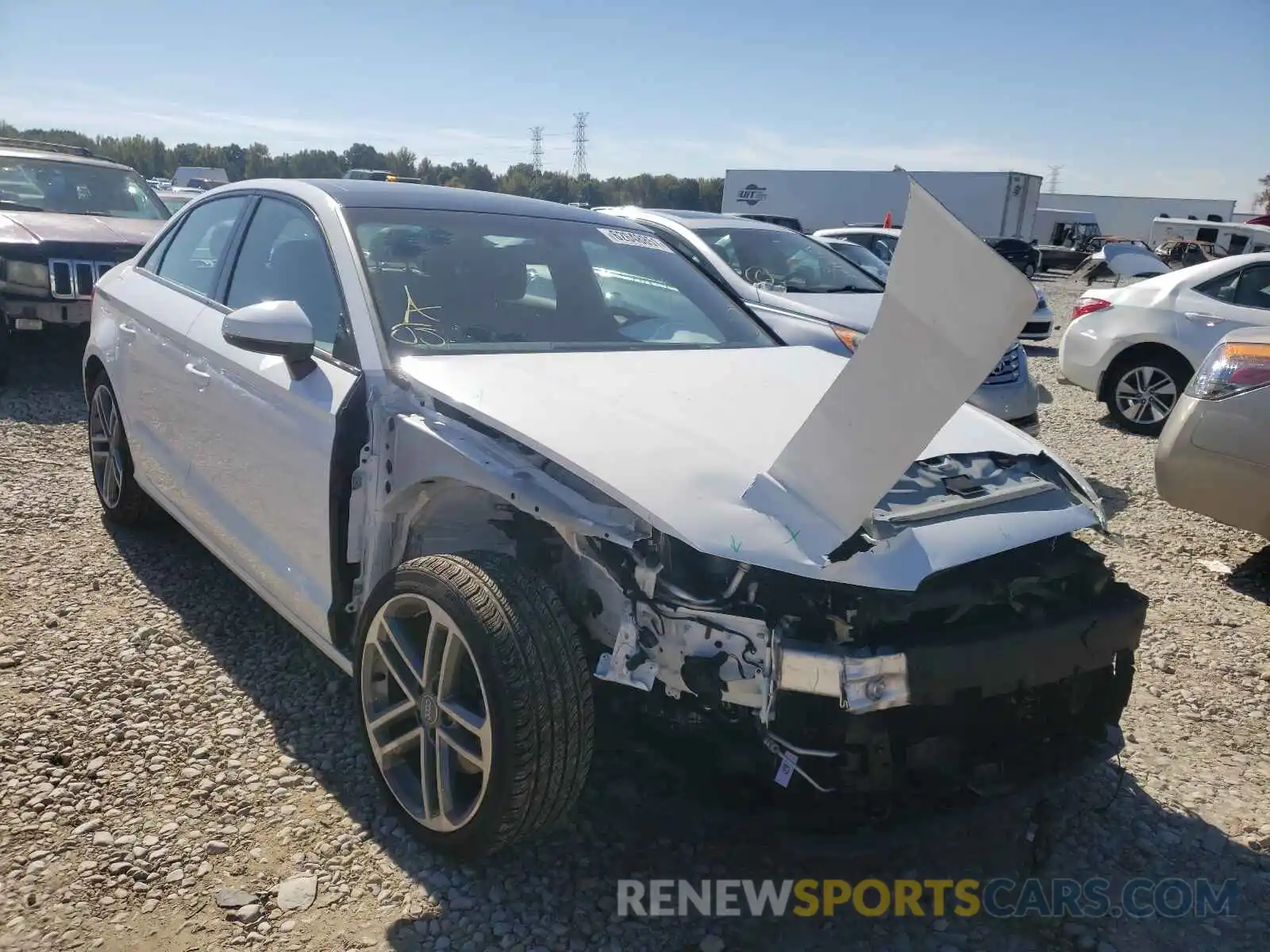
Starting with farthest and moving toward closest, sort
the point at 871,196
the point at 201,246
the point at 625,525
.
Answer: the point at 871,196 < the point at 201,246 < the point at 625,525

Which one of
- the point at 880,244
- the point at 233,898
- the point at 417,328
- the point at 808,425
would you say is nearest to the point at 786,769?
the point at 808,425

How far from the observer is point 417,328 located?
2.83m

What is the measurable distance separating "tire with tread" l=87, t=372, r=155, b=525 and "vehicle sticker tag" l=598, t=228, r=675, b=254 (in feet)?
7.53

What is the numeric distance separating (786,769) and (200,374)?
2499 millimetres

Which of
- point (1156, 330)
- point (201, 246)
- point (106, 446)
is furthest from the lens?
point (1156, 330)

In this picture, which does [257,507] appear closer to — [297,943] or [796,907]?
[297,943]

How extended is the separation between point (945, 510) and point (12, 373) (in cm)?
789

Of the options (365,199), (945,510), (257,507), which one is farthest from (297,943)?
(365,199)

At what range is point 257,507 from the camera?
3074 mm

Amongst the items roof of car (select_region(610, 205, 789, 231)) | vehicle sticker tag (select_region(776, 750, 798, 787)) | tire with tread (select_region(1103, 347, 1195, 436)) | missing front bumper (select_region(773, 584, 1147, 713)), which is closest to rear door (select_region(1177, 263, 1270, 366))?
tire with tread (select_region(1103, 347, 1195, 436))

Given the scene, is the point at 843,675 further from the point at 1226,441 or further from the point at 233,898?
the point at 1226,441

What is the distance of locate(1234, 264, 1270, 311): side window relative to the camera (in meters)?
7.54

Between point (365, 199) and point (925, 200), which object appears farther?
point (365, 199)

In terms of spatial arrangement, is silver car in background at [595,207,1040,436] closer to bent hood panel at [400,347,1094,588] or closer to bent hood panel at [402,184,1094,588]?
bent hood panel at [400,347,1094,588]
